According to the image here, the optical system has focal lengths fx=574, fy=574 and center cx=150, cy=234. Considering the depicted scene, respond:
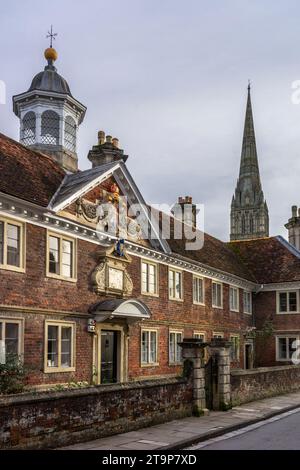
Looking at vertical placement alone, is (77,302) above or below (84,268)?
below

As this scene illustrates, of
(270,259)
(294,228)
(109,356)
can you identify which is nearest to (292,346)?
(270,259)

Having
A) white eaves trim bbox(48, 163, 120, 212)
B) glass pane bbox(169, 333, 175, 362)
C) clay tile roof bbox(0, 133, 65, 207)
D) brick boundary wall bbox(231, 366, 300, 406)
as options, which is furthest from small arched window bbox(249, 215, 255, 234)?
clay tile roof bbox(0, 133, 65, 207)

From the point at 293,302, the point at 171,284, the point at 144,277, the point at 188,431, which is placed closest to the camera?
the point at 188,431

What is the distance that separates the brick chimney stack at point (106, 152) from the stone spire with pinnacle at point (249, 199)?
8615cm

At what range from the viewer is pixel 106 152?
24.5 metres

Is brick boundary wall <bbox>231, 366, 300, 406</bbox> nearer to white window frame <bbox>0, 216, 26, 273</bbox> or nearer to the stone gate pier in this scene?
the stone gate pier

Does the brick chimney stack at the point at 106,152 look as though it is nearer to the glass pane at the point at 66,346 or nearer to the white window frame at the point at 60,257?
the white window frame at the point at 60,257

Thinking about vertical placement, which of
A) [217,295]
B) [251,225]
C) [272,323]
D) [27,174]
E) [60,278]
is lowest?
[272,323]

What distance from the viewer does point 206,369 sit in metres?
16.6

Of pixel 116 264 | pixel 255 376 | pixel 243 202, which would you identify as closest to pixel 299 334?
pixel 255 376

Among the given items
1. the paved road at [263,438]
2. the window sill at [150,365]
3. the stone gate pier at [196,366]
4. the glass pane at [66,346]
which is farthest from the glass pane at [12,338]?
the window sill at [150,365]

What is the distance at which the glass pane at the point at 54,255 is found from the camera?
17.2 meters

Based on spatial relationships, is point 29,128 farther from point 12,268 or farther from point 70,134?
point 12,268

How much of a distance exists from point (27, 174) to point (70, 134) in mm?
7066
